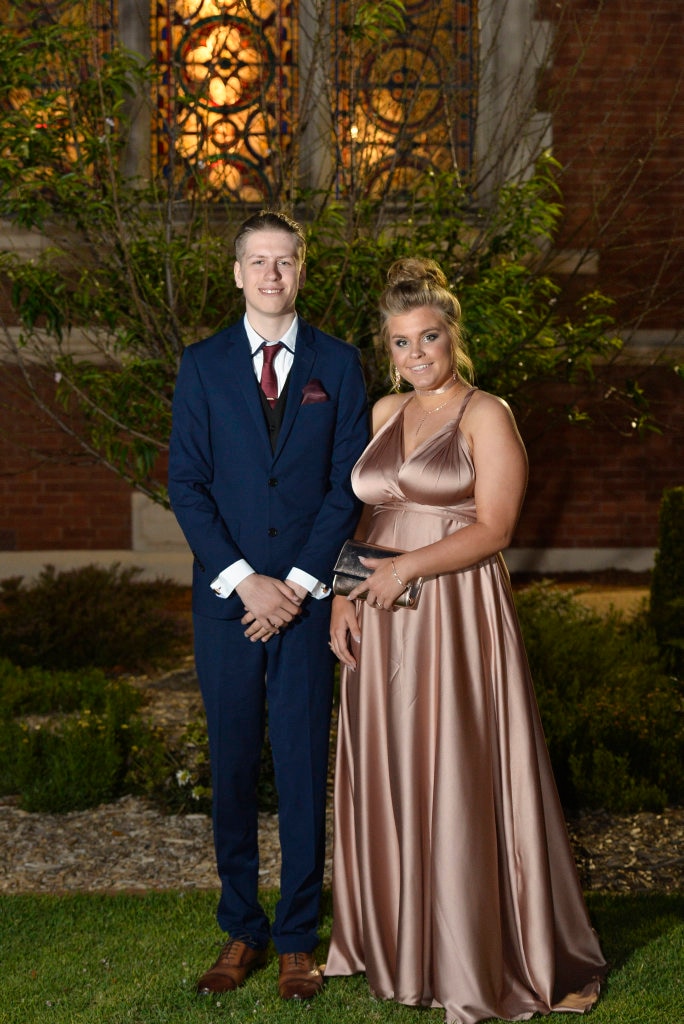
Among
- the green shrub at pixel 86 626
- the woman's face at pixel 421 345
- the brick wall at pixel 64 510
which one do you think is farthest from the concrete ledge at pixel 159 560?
the woman's face at pixel 421 345

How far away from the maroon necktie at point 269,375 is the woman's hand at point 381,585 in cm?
57

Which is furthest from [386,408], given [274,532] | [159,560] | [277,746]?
[159,560]

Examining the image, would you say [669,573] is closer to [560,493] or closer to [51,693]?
[560,493]

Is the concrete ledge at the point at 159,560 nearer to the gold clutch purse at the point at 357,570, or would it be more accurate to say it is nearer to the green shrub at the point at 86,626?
the green shrub at the point at 86,626

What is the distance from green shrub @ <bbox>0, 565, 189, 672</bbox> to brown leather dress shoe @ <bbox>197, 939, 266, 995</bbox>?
13.7 ft

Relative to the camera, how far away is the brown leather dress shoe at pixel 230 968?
355cm

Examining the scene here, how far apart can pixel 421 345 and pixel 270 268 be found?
48 centimetres

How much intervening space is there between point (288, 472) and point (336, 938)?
4.65 feet

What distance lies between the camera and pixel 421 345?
3.30m

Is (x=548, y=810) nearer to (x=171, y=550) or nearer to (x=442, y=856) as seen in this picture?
(x=442, y=856)

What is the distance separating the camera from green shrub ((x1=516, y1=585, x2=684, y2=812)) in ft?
17.7

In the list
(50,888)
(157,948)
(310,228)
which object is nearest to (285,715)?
(157,948)

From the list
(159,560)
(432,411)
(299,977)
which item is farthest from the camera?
(159,560)

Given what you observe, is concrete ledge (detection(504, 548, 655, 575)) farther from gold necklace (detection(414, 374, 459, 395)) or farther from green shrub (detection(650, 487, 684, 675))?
gold necklace (detection(414, 374, 459, 395))
